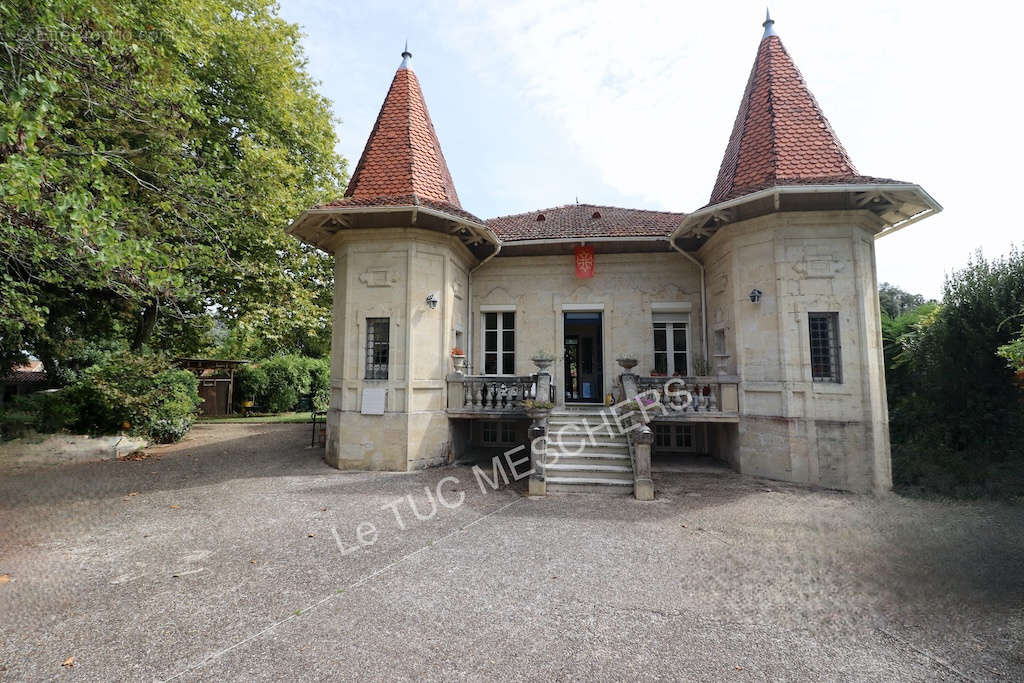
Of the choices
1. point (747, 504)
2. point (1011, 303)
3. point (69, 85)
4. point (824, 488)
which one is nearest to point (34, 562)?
point (69, 85)

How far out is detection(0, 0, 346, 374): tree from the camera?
5.50 meters

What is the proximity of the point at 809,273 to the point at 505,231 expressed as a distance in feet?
22.9

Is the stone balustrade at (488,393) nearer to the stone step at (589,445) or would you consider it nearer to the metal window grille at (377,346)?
the stone step at (589,445)

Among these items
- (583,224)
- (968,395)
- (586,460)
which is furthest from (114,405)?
(968,395)

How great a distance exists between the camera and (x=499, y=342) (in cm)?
1158

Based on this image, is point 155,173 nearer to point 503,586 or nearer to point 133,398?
point 133,398

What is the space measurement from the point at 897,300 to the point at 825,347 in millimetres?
35125

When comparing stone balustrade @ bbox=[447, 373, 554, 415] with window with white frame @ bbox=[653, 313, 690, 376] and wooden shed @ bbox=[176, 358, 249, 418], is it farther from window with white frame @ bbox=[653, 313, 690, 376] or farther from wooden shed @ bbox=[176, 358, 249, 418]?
wooden shed @ bbox=[176, 358, 249, 418]

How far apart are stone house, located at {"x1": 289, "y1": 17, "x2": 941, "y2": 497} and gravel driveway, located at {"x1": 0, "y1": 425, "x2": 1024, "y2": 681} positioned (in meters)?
1.40

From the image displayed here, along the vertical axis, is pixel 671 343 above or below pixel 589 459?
above

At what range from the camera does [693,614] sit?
3955 mm

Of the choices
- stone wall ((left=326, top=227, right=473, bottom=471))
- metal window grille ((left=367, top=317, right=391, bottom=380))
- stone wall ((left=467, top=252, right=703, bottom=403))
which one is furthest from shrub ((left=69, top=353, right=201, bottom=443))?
stone wall ((left=467, top=252, right=703, bottom=403))

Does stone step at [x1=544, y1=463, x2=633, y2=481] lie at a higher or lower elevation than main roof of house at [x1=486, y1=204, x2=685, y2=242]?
lower

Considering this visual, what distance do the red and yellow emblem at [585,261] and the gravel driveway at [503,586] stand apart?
573 cm
